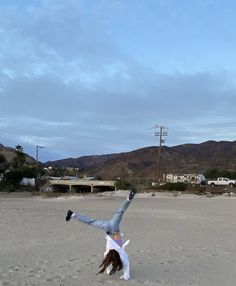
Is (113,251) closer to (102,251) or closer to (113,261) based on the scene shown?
(113,261)

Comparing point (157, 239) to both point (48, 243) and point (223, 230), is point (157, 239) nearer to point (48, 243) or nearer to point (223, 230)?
point (48, 243)

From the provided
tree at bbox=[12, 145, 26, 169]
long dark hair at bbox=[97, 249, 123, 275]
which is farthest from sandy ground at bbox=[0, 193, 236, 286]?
tree at bbox=[12, 145, 26, 169]

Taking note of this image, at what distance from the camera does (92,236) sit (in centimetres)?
1636

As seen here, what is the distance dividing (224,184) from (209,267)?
77.3 metres

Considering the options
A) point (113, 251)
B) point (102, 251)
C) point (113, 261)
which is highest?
point (113, 251)

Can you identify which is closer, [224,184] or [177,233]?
[177,233]

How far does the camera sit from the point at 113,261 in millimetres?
9602

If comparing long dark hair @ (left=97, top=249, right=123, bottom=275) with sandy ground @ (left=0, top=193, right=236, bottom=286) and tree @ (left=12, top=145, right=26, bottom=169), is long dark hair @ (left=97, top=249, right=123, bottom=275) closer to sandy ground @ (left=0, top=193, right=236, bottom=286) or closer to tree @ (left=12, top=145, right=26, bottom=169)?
sandy ground @ (left=0, top=193, right=236, bottom=286)

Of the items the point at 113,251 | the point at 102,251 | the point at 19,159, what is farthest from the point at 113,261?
the point at 19,159

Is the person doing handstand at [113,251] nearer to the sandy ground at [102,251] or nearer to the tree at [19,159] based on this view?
the sandy ground at [102,251]

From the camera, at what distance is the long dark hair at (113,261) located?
9508mm

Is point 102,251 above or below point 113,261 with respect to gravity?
below

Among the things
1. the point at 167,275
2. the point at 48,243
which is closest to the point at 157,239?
the point at 48,243

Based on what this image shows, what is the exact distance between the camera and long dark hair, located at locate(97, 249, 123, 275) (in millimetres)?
9508
